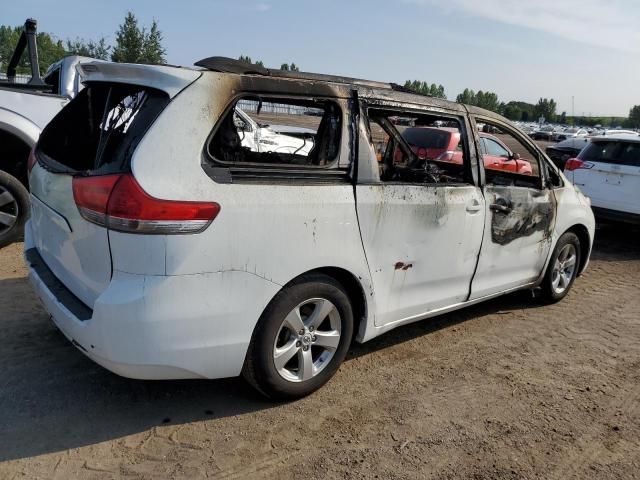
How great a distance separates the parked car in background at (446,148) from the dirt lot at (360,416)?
1.55 m

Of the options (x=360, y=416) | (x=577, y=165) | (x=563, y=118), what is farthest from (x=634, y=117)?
(x=360, y=416)

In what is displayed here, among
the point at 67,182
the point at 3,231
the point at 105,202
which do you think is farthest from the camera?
the point at 3,231

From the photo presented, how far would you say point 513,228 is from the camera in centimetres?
432

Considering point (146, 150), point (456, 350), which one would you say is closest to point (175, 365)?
point (146, 150)

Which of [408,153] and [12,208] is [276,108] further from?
[12,208]

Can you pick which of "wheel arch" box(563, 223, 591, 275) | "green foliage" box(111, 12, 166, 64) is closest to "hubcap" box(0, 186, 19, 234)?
"wheel arch" box(563, 223, 591, 275)

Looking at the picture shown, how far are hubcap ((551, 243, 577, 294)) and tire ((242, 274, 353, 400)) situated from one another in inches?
106

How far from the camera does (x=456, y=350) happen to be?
410 cm

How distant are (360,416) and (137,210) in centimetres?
169

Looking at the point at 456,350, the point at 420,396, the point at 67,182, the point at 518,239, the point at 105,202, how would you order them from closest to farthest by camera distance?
the point at 105,202
the point at 67,182
the point at 420,396
the point at 456,350
the point at 518,239

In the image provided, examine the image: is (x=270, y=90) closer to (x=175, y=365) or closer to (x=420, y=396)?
(x=175, y=365)

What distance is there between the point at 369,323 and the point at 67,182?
1.90 metres

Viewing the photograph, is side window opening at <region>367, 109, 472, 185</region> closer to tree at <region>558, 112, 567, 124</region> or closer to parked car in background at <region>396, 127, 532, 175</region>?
parked car in background at <region>396, 127, 532, 175</region>

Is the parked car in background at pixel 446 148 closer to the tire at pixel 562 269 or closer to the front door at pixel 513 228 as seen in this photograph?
the front door at pixel 513 228
